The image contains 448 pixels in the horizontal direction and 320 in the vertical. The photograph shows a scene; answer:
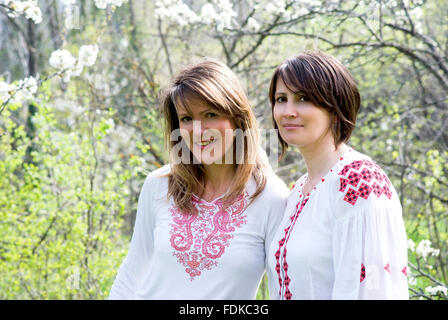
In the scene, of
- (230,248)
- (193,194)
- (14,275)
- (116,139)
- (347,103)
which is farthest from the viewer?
(116,139)

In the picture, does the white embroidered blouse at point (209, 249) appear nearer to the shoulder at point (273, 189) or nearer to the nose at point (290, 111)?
the shoulder at point (273, 189)

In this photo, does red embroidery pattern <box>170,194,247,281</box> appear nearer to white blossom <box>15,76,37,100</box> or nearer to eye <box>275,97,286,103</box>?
eye <box>275,97,286,103</box>

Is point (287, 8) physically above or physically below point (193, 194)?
above

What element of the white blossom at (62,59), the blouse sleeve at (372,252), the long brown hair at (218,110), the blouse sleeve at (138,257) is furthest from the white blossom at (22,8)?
the blouse sleeve at (372,252)

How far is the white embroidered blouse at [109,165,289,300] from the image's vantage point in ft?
6.03

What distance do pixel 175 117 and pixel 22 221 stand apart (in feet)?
7.61

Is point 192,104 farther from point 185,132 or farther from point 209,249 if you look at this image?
point 209,249

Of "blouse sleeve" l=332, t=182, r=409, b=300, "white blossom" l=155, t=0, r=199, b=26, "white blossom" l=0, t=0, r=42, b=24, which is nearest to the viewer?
"blouse sleeve" l=332, t=182, r=409, b=300

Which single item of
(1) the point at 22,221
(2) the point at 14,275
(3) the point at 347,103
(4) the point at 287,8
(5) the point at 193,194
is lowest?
(2) the point at 14,275

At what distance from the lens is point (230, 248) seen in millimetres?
1852

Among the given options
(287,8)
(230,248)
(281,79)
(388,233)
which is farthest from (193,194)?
(287,8)

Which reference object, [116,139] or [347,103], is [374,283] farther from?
[116,139]

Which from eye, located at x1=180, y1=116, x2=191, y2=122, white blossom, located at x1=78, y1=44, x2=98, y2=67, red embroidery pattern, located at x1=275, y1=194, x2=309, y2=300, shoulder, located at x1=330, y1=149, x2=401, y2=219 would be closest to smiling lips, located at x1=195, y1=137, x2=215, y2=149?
eye, located at x1=180, y1=116, x2=191, y2=122

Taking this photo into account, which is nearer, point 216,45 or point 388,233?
point 388,233
